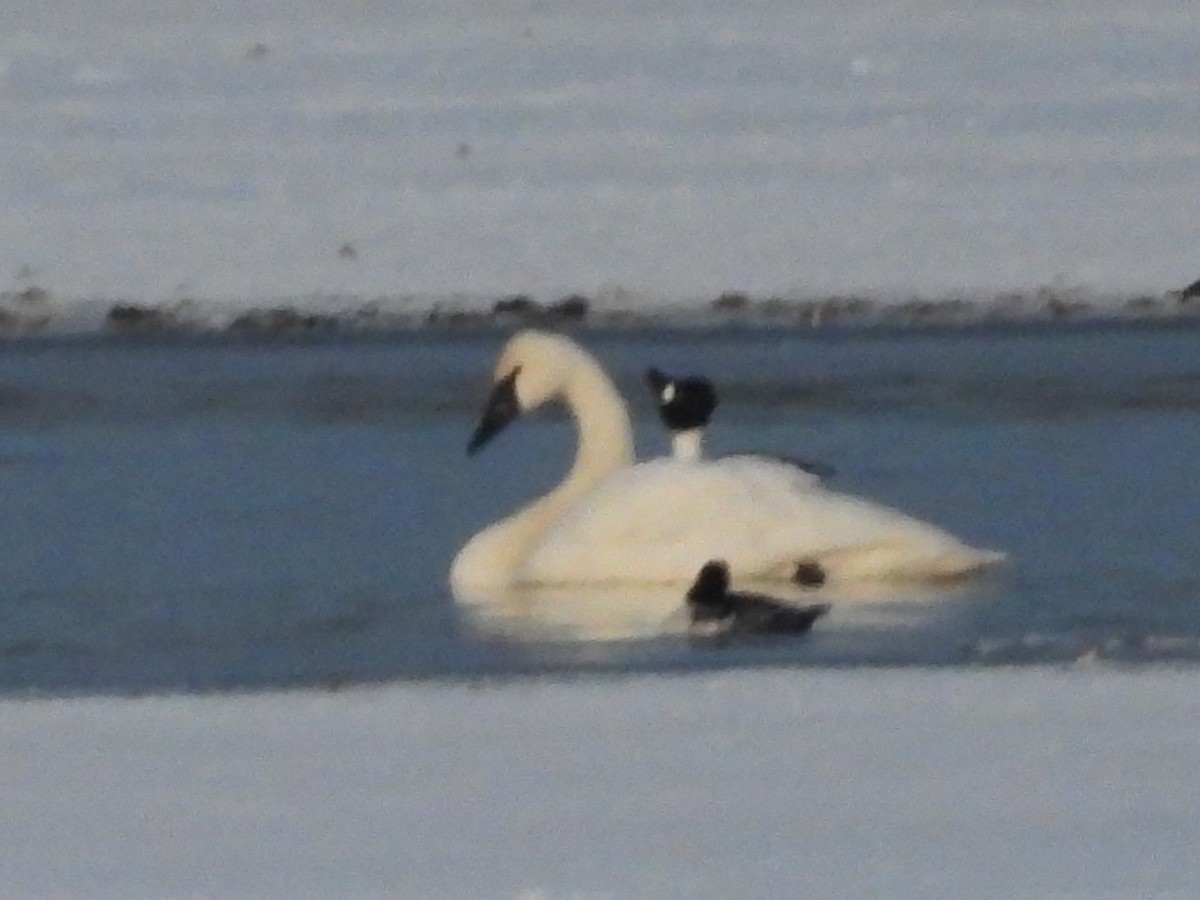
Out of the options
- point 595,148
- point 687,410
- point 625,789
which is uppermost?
point 595,148

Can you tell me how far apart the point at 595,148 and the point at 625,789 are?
29.0 feet

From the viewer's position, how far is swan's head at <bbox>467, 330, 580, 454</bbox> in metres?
9.33

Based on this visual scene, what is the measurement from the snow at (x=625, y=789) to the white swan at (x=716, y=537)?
157 cm

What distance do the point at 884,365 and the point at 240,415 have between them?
2.04 meters

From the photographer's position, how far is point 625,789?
5621 millimetres

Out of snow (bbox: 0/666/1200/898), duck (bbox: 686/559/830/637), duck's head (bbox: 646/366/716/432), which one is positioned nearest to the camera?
snow (bbox: 0/666/1200/898)

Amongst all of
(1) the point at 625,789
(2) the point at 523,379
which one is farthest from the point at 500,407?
(1) the point at 625,789

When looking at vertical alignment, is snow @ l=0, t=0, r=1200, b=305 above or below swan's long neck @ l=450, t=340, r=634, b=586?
above

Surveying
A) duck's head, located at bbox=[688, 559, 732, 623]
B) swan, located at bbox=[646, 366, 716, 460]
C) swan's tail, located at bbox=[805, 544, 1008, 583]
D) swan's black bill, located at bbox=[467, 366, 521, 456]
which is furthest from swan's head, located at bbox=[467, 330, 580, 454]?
duck's head, located at bbox=[688, 559, 732, 623]

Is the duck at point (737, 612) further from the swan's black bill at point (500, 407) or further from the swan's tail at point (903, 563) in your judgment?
the swan's black bill at point (500, 407)

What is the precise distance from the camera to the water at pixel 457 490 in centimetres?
734

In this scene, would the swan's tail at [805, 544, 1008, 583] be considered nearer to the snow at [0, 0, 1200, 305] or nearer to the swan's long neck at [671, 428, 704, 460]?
the swan's long neck at [671, 428, 704, 460]

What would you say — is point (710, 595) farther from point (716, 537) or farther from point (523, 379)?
point (523, 379)

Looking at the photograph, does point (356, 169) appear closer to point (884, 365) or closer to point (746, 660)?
point (884, 365)
